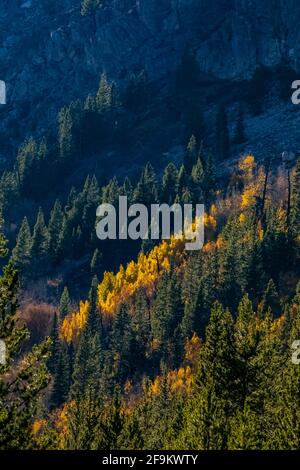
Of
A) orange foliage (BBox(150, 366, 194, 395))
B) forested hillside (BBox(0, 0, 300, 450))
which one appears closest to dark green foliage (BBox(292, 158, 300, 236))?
forested hillside (BBox(0, 0, 300, 450))

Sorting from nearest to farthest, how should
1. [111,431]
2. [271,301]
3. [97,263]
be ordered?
[111,431], [271,301], [97,263]

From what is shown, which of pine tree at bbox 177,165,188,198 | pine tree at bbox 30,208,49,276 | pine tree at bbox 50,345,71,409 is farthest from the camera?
pine tree at bbox 30,208,49,276

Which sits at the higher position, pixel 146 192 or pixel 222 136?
pixel 222 136

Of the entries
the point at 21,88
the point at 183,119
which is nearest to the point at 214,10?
the point at 183,119

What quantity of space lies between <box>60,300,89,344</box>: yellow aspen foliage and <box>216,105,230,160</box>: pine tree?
53.9m

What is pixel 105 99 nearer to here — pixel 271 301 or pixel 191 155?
pixel 191 155

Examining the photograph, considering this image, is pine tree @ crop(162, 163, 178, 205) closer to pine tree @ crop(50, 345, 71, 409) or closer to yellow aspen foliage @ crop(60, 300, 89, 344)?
yellow aspen foliage @ crop(60, 300, 89, 344)

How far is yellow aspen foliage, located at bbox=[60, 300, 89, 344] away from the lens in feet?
321

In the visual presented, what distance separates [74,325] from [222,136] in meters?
62.3

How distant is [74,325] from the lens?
99.4 m

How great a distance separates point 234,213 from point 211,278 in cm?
2357

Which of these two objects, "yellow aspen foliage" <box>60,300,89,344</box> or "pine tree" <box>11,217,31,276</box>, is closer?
"yellow aspen foliage" <box>60,300,89,344</box>

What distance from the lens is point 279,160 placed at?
126062 mm

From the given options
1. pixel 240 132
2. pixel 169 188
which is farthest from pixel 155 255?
pixel 240 132
